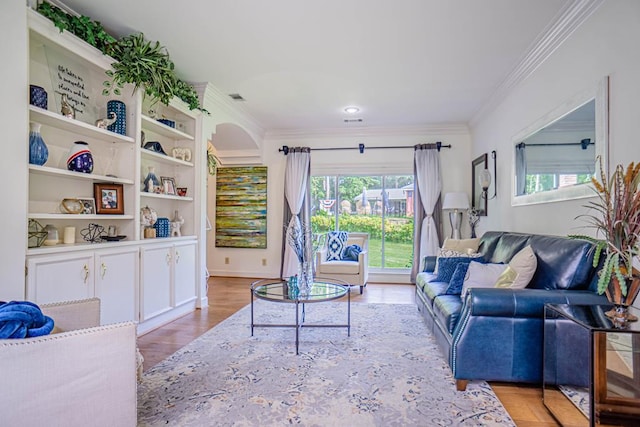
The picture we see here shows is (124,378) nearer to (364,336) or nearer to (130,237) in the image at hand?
(130,237)

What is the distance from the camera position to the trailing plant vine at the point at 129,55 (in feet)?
7.91

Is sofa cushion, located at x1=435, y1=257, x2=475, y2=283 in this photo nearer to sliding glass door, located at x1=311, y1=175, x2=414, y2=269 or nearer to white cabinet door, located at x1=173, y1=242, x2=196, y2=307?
sliding glass door, located at x1=311, y1=175, x2=414, y2=269

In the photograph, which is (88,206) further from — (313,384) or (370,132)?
(370,132)

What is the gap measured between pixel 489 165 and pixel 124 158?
433 centimetres

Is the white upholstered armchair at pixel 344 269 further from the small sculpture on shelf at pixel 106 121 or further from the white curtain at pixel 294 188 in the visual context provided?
the small sculpture on shelf at pixel 106 121

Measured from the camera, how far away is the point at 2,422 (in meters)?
1.11

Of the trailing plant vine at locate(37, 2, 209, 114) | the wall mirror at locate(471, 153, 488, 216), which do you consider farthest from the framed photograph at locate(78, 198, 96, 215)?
the wall mirror at locate(471, 153, 488, 216)

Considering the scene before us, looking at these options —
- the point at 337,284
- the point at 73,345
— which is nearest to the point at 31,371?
the point at 73,345

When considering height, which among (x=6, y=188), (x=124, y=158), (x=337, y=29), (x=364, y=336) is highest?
(x=337, y=29)

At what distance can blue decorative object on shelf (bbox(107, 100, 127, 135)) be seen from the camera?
2.98 metres

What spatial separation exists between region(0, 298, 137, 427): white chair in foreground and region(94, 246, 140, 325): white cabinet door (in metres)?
1.54

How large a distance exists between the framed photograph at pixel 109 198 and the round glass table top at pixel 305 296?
4.48 ft

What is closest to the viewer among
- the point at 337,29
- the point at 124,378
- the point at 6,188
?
the point at 124,378

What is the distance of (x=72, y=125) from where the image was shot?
8.33ft
